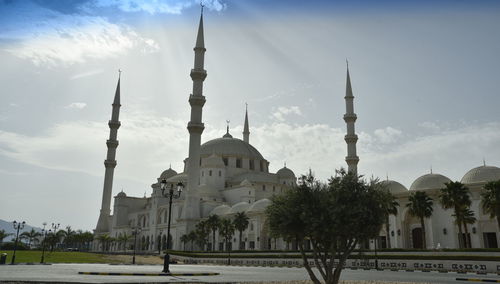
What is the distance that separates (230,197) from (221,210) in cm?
862

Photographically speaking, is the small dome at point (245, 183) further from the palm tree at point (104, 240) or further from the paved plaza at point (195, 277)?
the paved plaza at point (195, 277)

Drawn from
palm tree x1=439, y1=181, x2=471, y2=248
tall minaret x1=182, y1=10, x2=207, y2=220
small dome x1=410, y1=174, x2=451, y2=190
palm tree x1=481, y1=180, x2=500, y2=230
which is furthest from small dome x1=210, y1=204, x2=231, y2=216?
palm tree x1=481, y1=180, x2=500, y2=230

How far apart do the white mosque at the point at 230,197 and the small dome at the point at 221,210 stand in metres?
0.02

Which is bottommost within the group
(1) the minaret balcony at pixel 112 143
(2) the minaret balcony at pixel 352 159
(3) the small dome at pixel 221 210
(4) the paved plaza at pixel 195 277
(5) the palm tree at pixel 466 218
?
(4) the paved plaza at pixel 195 277

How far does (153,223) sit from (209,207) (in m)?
15.1

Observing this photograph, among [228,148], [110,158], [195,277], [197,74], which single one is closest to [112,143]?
[110,158]

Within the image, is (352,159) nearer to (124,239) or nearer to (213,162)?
(213,162)

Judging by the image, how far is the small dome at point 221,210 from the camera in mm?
69006

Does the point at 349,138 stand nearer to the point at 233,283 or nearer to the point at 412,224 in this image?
the point at 412,224

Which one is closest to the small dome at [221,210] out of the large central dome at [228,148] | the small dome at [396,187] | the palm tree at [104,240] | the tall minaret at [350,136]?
the large central dome at [228,148]

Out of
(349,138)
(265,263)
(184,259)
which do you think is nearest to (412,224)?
(349,138)

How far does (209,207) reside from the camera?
240 feet

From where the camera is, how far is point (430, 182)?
5144 cm

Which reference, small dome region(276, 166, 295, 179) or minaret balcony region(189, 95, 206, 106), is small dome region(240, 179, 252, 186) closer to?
small dome region(276, 166, 295, 179)
